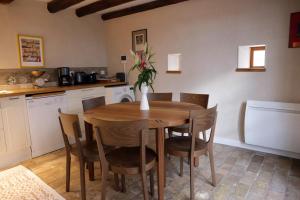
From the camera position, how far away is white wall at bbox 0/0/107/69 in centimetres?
331

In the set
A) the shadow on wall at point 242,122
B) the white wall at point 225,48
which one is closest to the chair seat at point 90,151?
the white wall at point 225,48

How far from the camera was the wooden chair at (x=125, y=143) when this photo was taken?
5.19ft

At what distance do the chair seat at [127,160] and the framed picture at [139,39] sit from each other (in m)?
2.66

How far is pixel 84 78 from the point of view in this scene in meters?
4.15

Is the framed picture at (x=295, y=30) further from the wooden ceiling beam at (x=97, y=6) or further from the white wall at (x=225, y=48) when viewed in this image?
the wooden ceiling beam at (x=97, y=6)

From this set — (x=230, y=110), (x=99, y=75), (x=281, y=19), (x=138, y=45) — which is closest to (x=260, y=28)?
(x=281, y=19)

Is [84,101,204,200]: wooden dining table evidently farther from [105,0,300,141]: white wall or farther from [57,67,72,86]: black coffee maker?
[57,67,72,86]: black coffee maker

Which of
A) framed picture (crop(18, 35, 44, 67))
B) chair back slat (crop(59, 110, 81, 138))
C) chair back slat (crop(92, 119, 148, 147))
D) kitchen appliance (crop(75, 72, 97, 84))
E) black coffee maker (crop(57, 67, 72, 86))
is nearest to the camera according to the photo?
chair back slat (crop(92, 119, 148, 147))

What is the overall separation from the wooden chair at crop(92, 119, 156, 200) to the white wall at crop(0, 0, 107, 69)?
2.63 meters

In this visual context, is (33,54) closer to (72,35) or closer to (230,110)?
(72,35)

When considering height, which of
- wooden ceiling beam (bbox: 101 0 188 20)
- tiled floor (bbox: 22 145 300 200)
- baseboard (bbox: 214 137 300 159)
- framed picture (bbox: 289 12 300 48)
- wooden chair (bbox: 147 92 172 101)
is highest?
wooden ceiling beam (bbox: 101 0 188 20)

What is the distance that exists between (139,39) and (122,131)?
117 inches

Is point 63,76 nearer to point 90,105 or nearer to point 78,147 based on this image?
point 90,105

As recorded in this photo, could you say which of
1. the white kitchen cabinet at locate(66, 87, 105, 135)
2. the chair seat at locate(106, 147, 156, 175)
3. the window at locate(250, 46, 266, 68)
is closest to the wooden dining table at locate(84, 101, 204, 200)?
the chair seat at locate(106, 147, 156, 175)
